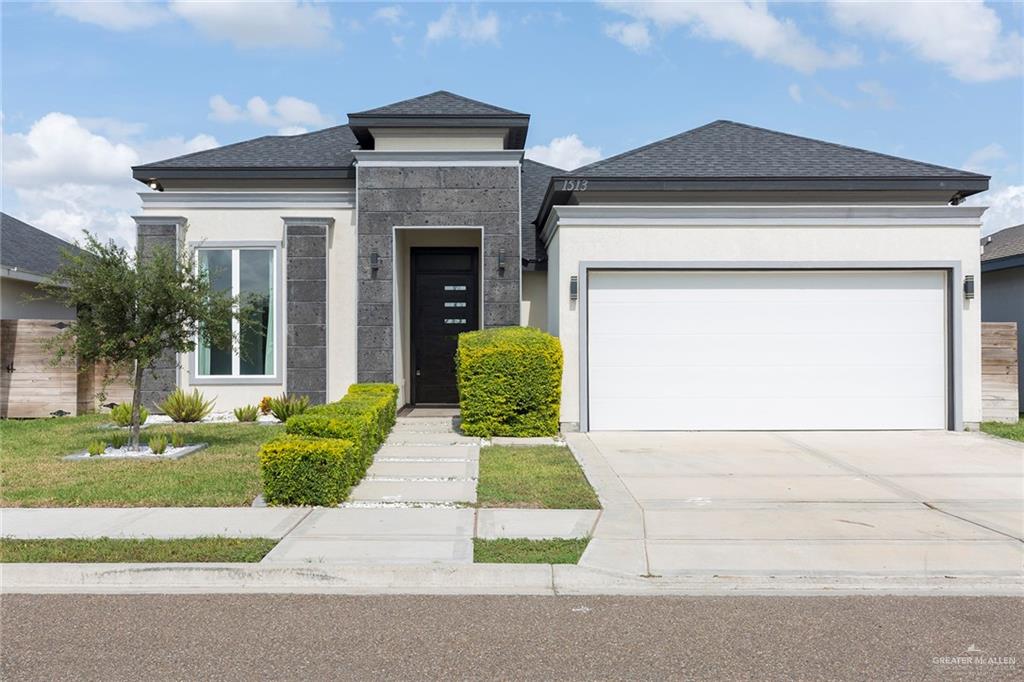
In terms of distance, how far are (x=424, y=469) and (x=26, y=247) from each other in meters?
15.8

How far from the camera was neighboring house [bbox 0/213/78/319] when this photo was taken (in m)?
17.7

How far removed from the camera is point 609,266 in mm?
12984

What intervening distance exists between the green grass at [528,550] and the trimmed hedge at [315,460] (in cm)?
202

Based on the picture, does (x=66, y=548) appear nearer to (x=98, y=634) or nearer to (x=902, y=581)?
(x=98, y=634)

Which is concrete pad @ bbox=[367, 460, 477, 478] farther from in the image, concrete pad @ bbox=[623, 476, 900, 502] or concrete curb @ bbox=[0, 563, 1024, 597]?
concrete curb @ bbox=[0, 563, 1024, 597]

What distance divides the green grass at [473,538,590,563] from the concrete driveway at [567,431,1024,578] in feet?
0.47

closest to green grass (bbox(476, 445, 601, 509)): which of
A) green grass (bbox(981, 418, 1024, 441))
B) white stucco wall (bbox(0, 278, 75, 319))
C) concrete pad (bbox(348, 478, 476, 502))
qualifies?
concrete pad (bbox(348, 478, 476, 502))

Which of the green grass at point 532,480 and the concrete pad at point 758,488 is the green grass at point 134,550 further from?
the concrete pad at point 758,488

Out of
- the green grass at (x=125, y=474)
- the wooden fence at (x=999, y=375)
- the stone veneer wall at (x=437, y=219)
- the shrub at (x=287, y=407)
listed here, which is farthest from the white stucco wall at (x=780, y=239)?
the green grass at (x=125, y=474)

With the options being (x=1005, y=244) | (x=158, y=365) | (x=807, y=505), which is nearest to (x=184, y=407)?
(x=158, y=365)

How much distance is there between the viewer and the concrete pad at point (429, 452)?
35.0ft

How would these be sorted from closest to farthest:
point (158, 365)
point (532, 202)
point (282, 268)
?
point (158, 365) → point (282, 268) → point (532, 202)

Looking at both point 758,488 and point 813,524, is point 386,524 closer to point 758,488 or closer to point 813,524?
point 813,524

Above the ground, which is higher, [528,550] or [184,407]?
[184,407]
